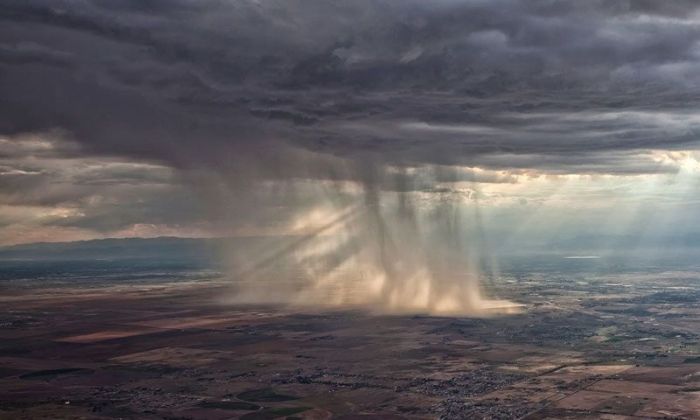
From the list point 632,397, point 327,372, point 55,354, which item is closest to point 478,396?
point 632,397

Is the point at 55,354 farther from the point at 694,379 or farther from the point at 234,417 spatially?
the point at 694,379

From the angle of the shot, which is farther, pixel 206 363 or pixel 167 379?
pixel 206 363

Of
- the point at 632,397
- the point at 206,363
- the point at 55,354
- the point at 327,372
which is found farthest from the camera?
the point at 55,354

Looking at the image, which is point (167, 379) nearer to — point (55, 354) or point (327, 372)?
point (327, 372)

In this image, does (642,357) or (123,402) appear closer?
(123,402)

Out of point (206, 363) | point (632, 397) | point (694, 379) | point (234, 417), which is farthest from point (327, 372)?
point (694, 379)

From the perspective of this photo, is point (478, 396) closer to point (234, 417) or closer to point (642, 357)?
point (234, 417)

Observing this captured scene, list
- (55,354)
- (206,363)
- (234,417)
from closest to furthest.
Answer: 1. (234,417)
2. (206,363)
3. (55,354)

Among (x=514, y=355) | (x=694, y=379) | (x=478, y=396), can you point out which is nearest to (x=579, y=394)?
(x=478, y=396)

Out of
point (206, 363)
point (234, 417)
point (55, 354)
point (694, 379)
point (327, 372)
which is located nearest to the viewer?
point (234, 417)
